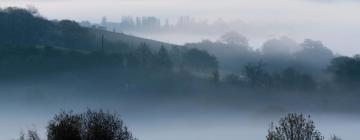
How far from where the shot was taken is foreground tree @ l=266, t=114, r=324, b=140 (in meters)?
83.3

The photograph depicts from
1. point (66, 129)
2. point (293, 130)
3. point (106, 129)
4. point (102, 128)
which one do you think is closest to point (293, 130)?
point (293, 130)

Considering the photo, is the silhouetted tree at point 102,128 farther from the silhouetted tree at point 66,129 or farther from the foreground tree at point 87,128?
the silhouetted tree at point 66,129

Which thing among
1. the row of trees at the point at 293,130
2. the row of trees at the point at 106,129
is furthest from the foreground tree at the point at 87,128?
the row of trees at the point at 293,130

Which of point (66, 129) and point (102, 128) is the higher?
point (102, 128)

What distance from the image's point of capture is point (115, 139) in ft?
276

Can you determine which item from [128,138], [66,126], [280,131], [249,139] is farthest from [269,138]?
[249,139]

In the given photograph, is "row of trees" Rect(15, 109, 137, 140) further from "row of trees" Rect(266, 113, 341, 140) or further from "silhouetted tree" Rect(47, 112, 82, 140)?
"row of trees" Rect(266, 113, 341, 140)

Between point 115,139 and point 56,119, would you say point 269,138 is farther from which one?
point 56,119

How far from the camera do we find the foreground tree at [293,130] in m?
83.3

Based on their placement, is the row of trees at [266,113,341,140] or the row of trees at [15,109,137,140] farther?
the row of trees at [266,113,341,140]

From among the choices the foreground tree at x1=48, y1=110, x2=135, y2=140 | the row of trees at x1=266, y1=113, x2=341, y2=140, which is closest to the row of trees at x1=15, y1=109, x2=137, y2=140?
the foreground tree at x1=48, y1=110, x2=135, y2=140

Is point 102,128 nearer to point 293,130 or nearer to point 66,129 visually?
point 66,129

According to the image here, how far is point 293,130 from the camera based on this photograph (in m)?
83.9

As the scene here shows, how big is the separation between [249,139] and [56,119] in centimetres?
11771
